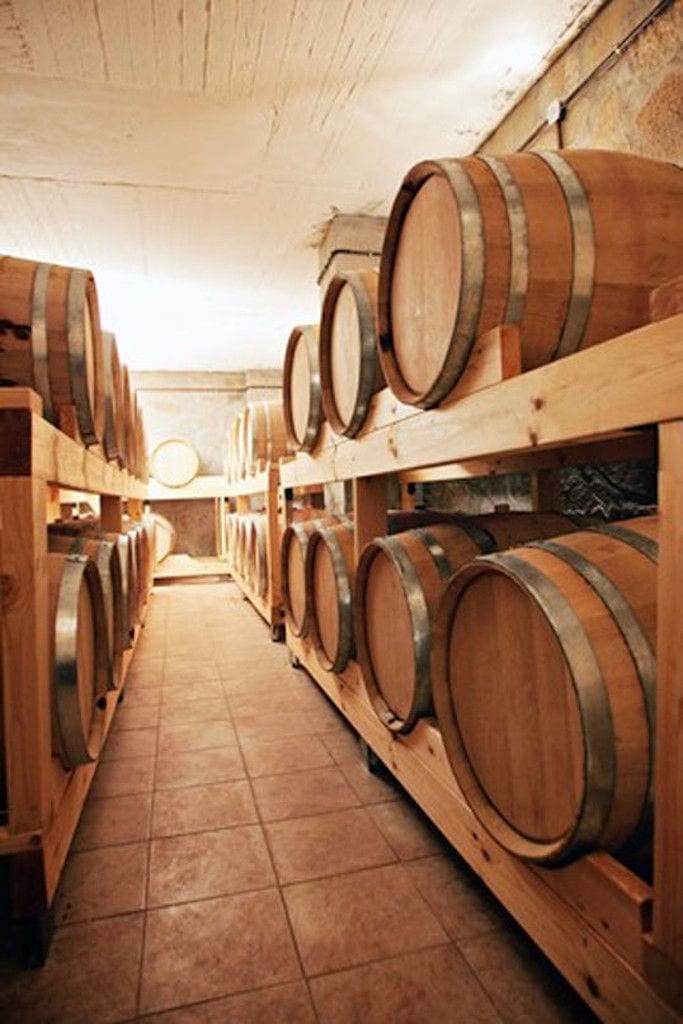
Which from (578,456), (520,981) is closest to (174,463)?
(578,456)

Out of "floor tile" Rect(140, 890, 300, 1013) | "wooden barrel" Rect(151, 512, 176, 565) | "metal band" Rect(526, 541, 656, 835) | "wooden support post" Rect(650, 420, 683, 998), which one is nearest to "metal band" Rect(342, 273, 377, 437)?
"metal band" Rect(526, 541, 656, 835)

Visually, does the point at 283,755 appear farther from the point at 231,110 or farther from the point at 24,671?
the point at 231,110

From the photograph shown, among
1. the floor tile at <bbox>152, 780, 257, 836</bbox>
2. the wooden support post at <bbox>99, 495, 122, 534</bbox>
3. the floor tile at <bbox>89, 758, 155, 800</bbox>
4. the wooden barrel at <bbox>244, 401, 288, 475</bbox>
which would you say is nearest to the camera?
the floor tile at <bbox>152, 780, 257, 836</bbox>

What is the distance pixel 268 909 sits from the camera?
173 cm

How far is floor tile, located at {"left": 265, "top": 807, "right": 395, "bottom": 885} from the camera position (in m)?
1.91

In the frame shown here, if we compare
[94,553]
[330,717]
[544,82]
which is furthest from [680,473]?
[544,82]

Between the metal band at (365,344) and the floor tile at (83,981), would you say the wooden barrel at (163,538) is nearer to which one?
the metal band at (365,344)

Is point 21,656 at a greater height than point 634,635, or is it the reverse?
point 634,635

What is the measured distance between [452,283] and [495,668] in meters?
0.98

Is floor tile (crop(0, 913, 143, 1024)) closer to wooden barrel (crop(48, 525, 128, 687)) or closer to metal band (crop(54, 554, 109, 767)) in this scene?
metal band (crop(54, 554, 109, 767))

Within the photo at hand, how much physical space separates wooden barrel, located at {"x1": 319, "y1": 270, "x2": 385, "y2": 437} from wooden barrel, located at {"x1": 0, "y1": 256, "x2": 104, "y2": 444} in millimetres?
1019

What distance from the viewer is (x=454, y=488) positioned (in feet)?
15.0

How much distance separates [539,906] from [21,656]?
4.52 feet

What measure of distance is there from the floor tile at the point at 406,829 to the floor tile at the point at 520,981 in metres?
0.41
